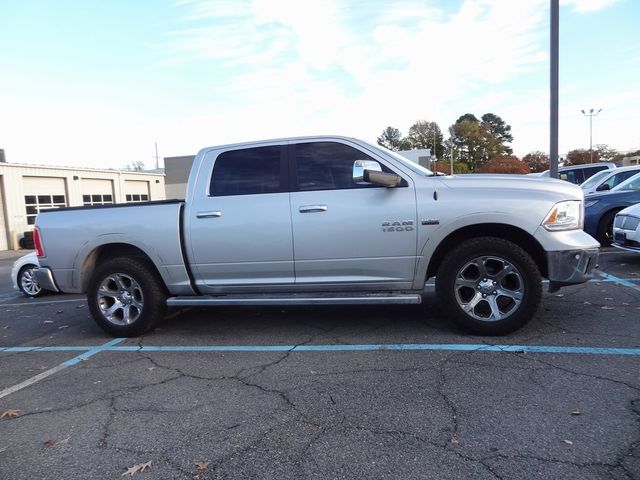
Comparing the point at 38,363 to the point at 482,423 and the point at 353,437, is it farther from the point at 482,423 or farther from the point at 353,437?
the point at 482,423

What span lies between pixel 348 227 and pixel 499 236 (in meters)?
1.51

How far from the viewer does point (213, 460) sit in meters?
2.75

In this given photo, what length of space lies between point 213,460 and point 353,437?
0.85m

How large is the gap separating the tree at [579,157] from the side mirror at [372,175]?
77.0 metres

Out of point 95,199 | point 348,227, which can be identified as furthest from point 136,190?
point 348,227

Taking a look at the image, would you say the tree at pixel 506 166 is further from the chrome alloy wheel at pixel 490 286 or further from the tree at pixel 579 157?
the chrome alloy wheel at pixel 490 286

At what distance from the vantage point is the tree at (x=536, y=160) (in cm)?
7769

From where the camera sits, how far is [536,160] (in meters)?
80.2

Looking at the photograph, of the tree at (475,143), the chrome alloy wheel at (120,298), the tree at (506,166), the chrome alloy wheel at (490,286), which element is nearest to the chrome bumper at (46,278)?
the chrome alloy wheel at (120,298)

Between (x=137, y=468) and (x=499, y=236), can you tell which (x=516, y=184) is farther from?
(x=137, y=468)

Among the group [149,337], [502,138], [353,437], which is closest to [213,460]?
[353,437]

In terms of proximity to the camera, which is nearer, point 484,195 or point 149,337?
point 484,195

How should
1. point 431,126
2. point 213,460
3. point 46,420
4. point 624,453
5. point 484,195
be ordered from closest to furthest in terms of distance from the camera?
point 624,453 → point 213,460 → point 46,420 → point 484,195 → point 431,126

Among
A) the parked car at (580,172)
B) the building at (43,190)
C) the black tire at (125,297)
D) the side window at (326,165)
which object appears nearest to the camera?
the side window at (326,165)
